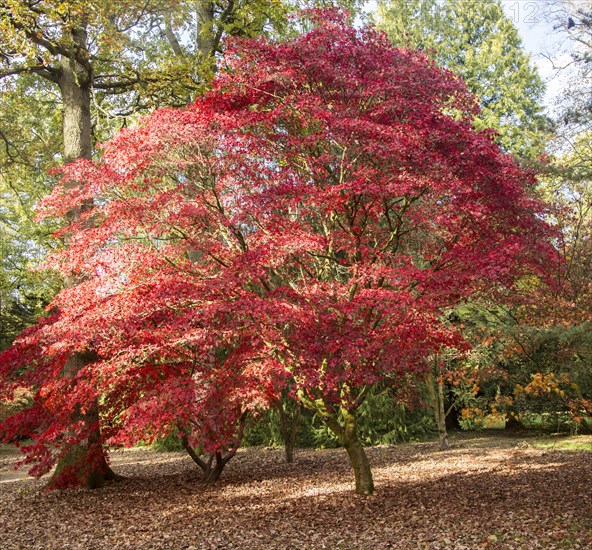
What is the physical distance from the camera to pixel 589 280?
30.7ft

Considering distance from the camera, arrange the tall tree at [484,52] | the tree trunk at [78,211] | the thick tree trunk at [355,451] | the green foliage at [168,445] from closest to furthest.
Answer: the thick tree trunk at [355,451] → the tree trunk at [78,211] → the green foliage at [168,445] → the tall tree at [484,52]

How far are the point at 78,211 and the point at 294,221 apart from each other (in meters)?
4.28

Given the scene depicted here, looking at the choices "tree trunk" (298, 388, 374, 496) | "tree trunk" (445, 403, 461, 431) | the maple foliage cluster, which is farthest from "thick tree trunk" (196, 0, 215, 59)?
"tree trunk" (445, 403, 461, 431)

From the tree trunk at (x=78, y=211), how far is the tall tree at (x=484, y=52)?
17.2m

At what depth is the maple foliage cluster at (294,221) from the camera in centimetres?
632

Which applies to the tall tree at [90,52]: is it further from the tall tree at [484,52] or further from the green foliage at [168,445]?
the tall tree at [484,52]

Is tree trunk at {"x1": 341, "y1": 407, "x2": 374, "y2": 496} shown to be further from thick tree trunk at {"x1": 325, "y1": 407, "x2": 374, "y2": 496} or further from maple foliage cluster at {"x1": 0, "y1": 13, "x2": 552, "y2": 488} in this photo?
maple foliage cluster at {"x1": 0, "y1": 13, "x2": 552, "y2": 488}

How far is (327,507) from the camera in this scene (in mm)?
7121

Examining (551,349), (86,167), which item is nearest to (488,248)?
(551,349)

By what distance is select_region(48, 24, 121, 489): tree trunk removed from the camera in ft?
28.5

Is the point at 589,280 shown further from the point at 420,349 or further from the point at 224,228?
the point at 224,228

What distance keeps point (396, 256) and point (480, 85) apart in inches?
866

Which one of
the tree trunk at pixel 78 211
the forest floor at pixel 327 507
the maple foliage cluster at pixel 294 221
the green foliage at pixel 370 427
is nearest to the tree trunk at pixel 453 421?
the green foliage at pixel 370 427

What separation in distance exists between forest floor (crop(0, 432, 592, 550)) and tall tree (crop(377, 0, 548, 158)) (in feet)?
56.8
